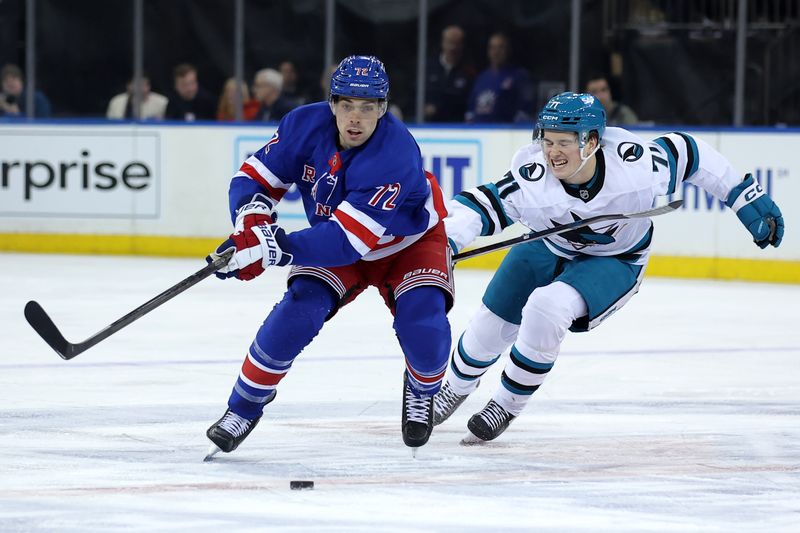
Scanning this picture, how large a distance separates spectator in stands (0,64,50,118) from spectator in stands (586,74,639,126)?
402 cm

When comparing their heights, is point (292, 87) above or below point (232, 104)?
above

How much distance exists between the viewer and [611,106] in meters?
10.1

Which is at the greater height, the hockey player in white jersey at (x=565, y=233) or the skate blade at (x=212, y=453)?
the hockey player in white jersey at (x=565, y=233)

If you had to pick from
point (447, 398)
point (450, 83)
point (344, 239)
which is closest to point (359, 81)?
point (344, 239)

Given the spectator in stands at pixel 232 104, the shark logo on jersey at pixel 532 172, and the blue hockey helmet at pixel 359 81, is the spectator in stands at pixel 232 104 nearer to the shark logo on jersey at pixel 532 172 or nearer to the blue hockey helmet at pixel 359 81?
the shark logo on jersey at pixel 532 172

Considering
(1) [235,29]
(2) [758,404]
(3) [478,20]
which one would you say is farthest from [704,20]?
(2) [758,404]

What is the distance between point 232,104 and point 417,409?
24.0ft

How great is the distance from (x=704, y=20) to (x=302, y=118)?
6482mm

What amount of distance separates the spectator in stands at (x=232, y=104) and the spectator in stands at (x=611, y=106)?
2441 mm

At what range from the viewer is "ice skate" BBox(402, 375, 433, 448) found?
4.08 m

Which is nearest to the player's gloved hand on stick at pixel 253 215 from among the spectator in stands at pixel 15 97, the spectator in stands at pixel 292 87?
the spectator in stands at pixel 292 87

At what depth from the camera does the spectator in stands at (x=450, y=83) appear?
10.7 m

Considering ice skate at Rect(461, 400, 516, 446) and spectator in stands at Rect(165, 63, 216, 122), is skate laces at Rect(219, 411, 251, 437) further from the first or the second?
spectator in stands at Rect(165, 63, 216, 122)

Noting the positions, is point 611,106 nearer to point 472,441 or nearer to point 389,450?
point 472,441
